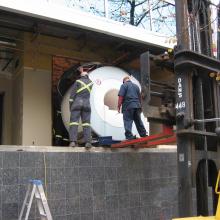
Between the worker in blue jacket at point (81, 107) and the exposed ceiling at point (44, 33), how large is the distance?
67.8 inches

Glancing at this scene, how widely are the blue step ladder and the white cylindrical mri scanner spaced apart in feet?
10.3

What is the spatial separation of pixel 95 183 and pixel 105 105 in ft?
8.21

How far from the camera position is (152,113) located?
6.61 meters

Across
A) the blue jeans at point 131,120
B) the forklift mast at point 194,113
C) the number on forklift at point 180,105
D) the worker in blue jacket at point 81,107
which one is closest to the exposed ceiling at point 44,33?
the worker in blue jacket at point 81,107

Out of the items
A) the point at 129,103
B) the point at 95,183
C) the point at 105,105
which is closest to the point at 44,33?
the point at 105,105

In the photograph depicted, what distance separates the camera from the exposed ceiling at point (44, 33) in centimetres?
1102

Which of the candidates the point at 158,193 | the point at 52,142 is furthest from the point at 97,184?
the point at 52,142

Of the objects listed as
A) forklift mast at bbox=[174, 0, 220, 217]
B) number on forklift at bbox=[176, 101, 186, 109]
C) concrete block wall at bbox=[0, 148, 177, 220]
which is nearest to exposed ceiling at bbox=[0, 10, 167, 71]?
concrete block wall at bbox=[0, 148, 177, 220]

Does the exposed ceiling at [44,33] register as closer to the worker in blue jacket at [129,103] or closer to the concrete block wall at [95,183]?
the worker in blue jacket at [129,103]

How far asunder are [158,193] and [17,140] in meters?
4.04

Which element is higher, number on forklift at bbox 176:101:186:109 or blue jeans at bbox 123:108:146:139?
blue jeans at bbox 123:108:146:139

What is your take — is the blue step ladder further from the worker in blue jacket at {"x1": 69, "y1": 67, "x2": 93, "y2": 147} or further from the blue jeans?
the blue jeans

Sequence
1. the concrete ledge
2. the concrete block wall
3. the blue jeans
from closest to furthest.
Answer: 1. the concrete block wall
2. the concrete ledge
3. the blue jeans

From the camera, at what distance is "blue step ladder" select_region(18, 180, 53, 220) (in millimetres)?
7910
